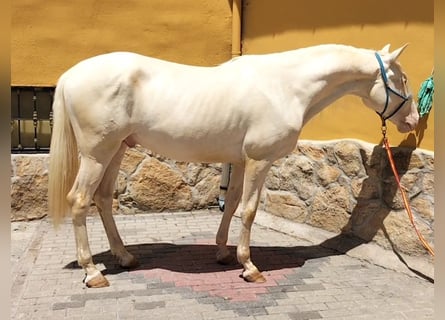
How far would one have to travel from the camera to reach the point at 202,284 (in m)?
3.72

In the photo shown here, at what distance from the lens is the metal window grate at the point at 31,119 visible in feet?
18.0

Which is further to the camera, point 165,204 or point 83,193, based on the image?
point 165,204

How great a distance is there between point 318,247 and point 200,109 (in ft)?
6.57

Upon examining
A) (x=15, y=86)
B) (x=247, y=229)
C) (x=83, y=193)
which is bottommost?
(x=247, y=229)

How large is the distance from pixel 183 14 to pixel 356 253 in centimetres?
344

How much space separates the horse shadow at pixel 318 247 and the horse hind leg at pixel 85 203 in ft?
1.07

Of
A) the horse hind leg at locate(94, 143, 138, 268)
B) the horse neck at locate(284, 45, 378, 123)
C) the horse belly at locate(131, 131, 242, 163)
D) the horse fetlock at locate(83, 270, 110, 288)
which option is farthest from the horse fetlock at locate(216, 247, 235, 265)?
the horse neck at locate(284, 45, 378, 123)

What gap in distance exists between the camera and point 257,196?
3783 millimetres

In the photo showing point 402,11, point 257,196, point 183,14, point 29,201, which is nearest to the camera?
point 257,196

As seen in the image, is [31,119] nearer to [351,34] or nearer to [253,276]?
[253,276]

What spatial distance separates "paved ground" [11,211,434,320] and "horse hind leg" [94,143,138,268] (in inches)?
4.3

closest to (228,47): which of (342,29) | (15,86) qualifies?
(342,29)

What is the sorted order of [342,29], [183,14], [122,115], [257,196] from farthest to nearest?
[183,14], [342,29], [257,196], [122,115]

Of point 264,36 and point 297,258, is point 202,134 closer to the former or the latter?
point 297,258
